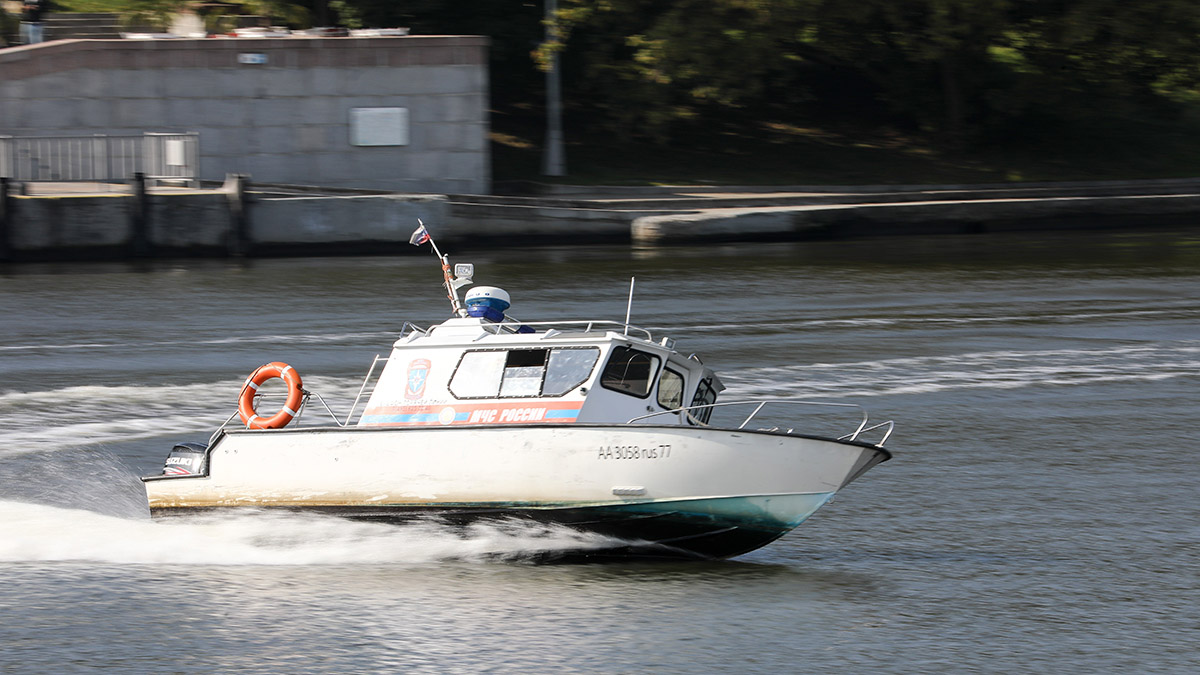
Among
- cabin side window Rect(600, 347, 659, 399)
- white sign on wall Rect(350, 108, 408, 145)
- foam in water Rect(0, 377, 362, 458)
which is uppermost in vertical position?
white sign on wall Rect(350, 108, 408, 145)

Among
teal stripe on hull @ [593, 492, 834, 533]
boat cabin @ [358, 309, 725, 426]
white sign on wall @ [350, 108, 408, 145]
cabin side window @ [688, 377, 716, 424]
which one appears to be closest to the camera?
teal stripe on hull @ [593, 492, 834, 533]

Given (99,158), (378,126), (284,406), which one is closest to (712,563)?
(284,406)

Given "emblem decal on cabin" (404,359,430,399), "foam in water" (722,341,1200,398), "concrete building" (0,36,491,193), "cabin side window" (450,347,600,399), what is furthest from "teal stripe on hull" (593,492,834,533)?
"concrete building" (0,36,491,193)

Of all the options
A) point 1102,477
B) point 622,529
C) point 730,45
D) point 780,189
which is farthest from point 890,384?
point 730,45

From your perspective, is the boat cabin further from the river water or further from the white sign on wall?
the white sign on wall

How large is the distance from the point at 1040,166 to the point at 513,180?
18890 millimetres

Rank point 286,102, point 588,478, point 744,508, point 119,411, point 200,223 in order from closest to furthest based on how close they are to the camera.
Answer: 1. point 588,478
2. point 744,508
3. point 119,411
4. point 200,223
5. point 286,102

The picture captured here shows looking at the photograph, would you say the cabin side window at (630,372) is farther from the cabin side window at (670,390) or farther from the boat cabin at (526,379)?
Answer: the cabin side window at (670,390)

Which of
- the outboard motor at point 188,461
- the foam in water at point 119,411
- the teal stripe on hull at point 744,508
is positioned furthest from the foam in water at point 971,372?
the outboard motor at point 188,461

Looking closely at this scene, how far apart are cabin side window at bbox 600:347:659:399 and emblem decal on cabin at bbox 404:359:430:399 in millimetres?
1549

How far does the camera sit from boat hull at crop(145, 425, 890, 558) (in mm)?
11523

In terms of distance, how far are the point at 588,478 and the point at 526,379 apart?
3.43 feet

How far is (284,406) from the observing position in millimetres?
12883

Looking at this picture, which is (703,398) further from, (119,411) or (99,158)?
(99,158)
